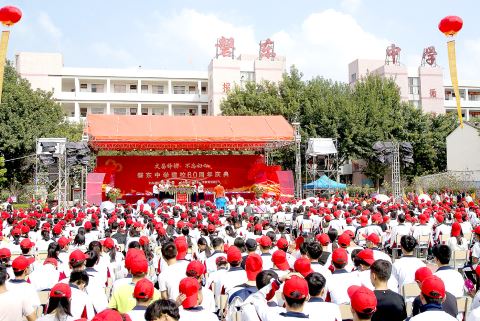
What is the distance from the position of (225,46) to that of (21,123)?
1917 cm

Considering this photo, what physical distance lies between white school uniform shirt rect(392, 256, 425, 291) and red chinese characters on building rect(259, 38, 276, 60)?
126ft

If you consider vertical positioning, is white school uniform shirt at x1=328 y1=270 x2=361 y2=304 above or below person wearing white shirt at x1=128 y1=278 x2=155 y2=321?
below

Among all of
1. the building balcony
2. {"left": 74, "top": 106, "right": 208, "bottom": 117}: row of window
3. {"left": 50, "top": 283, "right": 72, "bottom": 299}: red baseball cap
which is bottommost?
{"left": 50, "top": 283, "right": 72, "bottom": 299}: red baseball cap

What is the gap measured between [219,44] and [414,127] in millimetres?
17662

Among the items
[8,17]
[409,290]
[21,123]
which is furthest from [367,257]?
[21,123]

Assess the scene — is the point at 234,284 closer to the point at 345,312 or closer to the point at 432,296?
the point at 345,312

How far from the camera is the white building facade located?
40.5 metres

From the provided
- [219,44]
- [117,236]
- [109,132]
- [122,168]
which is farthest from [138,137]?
[219,44]

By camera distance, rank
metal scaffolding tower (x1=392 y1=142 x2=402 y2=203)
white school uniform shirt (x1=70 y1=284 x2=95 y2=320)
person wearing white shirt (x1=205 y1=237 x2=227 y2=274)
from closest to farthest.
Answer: white school uniform shirt (x1=70 y1=284 x2=95 y2=320) → person wearing white shirt (x1=205 y1=237 x2=227 y2=274) → metal scaffolding tower (x1=392 y1=142 x2=402 y2=203)

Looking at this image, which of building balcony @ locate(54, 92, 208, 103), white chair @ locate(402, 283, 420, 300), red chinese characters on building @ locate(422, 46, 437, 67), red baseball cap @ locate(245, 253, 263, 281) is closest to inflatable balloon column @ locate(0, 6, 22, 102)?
red baseball cap @ locate(245, 253, 263, 281)

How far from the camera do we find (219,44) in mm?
41562

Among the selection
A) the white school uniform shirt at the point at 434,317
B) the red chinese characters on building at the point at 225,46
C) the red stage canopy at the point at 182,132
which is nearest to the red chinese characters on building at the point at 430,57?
the red chinese characters on building at the point at 225,46

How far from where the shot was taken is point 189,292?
10.8 ft

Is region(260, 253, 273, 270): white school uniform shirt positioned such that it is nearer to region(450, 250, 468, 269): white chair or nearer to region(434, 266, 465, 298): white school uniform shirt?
region(434, 266, 465, 298): white school uniform shirt
